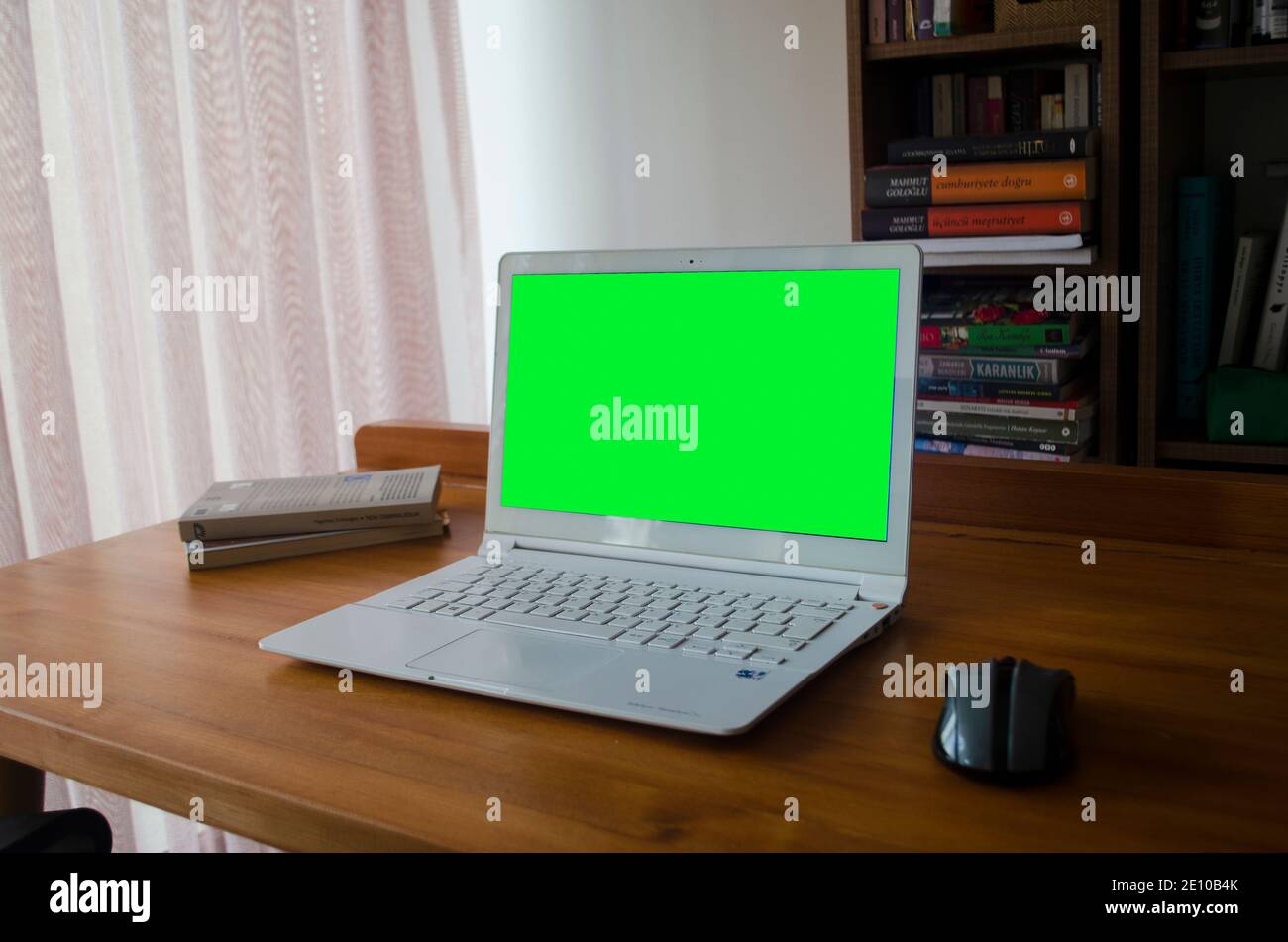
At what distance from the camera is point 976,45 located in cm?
178

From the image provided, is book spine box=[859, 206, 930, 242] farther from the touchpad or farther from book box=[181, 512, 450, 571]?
the touchpad

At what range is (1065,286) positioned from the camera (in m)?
1.80

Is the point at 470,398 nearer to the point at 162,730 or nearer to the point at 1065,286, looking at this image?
the point at 1065,286

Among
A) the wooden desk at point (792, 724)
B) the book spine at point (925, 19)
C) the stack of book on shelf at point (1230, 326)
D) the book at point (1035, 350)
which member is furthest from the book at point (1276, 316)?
the wooden desk at point (792, 724)

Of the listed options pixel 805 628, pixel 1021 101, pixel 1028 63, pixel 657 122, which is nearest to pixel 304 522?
pixel 805 628

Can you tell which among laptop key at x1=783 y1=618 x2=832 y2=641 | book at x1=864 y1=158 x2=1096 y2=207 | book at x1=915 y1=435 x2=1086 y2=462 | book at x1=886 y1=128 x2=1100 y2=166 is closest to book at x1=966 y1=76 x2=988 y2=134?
book at x1=886 y1=128 x2=1100 y2=166

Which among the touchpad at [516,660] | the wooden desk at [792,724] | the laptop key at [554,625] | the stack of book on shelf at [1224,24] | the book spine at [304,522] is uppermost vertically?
the stack of book on shelf at [1224,24]

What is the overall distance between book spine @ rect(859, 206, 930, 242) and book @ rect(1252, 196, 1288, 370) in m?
0.50

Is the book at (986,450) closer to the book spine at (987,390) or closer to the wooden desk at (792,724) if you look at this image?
the book spine at (987,390)

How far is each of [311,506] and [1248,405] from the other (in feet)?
4.33

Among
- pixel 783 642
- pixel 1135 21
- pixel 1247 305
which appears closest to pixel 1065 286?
pixel 1247 305

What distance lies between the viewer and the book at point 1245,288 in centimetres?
171

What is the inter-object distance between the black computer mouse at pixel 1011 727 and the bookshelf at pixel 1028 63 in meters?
1.24

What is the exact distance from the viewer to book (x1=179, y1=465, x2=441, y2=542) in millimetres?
1139
